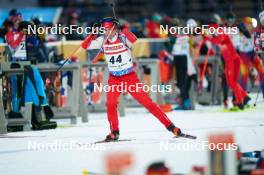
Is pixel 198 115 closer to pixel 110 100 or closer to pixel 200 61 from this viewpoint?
pixel 200 61

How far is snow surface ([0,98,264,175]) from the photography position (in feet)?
41.3

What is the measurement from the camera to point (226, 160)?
8898 mm

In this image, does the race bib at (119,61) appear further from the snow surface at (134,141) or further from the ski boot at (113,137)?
the snow surface at (134,141)

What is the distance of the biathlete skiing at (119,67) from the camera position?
1502cm

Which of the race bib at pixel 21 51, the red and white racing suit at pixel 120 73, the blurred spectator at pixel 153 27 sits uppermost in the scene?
the blurred spectator at pixel 153 27

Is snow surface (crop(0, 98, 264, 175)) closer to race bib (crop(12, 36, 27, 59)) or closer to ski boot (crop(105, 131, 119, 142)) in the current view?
ski boot (crop(105, 131, 119, 142))

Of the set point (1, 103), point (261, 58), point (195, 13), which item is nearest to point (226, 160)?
point (1, 103)

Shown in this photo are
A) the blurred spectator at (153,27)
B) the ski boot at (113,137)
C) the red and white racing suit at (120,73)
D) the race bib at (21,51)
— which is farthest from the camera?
the blurred spectator at (153,27)

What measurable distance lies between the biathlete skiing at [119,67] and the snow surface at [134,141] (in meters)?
0.40

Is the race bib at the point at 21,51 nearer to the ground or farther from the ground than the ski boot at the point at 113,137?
farther from the ground

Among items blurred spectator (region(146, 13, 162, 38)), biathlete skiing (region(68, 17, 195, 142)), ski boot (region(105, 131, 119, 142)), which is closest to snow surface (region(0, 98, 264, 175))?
ski boot (region(105, 131, 119, 142))

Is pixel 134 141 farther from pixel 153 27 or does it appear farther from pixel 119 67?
pixel 153 27

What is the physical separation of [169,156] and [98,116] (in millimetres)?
8087

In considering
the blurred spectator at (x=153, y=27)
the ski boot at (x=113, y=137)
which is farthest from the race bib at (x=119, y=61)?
the blurred spectator at (x=153, y=27)
